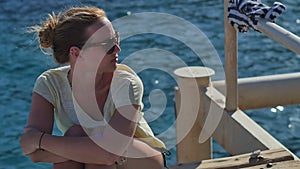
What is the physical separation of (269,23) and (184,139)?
1222 mm

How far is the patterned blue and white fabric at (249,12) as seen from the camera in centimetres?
200

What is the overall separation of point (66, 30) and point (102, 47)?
4.9 inches

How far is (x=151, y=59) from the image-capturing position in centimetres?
594

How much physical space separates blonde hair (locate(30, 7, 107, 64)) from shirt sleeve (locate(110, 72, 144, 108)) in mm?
158

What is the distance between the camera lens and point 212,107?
278cm

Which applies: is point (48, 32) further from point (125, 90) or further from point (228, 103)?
point (228, 103)

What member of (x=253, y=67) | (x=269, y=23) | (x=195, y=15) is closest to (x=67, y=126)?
(x=269, y=23)

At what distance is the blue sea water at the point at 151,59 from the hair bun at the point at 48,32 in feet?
8.31

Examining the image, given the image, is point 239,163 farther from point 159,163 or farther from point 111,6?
point 111,6

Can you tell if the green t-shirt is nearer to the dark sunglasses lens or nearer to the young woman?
the young woman

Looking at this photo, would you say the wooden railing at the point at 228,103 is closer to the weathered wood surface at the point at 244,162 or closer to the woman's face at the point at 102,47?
the weathered wood surface at the point at 244,162

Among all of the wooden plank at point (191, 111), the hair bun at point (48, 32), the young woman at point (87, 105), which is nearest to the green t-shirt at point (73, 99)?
the young woman at point (87, 105)

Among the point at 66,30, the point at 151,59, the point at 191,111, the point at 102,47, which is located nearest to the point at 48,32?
the point at 66,30

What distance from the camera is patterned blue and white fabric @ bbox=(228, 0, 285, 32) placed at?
2.00m
